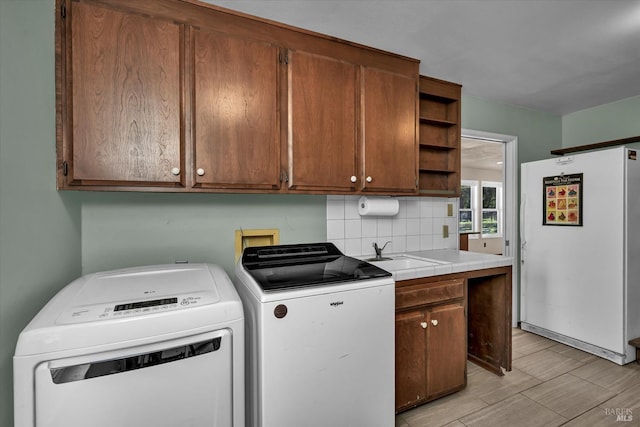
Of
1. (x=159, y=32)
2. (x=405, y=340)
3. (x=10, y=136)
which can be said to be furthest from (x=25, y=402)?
(x=405, y=340)

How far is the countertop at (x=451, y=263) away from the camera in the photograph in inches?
70.8

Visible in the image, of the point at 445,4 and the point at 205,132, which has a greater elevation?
the point at 445,4

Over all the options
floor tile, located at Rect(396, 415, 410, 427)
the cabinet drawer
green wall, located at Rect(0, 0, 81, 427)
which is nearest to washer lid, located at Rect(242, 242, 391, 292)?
the cabinet drawer

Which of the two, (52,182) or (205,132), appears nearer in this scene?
(52,182)

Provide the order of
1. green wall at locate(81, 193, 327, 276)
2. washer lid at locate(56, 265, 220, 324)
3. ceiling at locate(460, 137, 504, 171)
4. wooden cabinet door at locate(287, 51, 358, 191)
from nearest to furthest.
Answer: washer lid at locate(56, 265, 220, 324) → green wall at locate(81, 193, 327, 276) → wooden cabinet door at locate(287, 51, 358, 191) → ceiling at locate(460, 137, 504, 171)

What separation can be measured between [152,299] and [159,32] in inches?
47.9

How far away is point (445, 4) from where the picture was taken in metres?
1.58

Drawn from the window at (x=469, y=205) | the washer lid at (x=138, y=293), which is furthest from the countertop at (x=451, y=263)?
the window at (x=469, y=205)

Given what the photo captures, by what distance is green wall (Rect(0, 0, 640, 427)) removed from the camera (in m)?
0.98

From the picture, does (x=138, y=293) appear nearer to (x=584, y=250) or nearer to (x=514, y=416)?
(x=514, y=416)

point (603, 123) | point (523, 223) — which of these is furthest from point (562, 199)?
point (603, 123)

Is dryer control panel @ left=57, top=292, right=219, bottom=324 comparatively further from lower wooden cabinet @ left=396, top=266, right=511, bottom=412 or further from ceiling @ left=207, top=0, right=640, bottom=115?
ceiling @ left=207, top=0, right=640, bottom=115

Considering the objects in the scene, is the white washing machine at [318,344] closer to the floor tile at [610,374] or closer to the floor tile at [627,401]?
the floor tile at [627,401]

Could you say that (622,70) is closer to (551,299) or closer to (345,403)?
(551,299)
